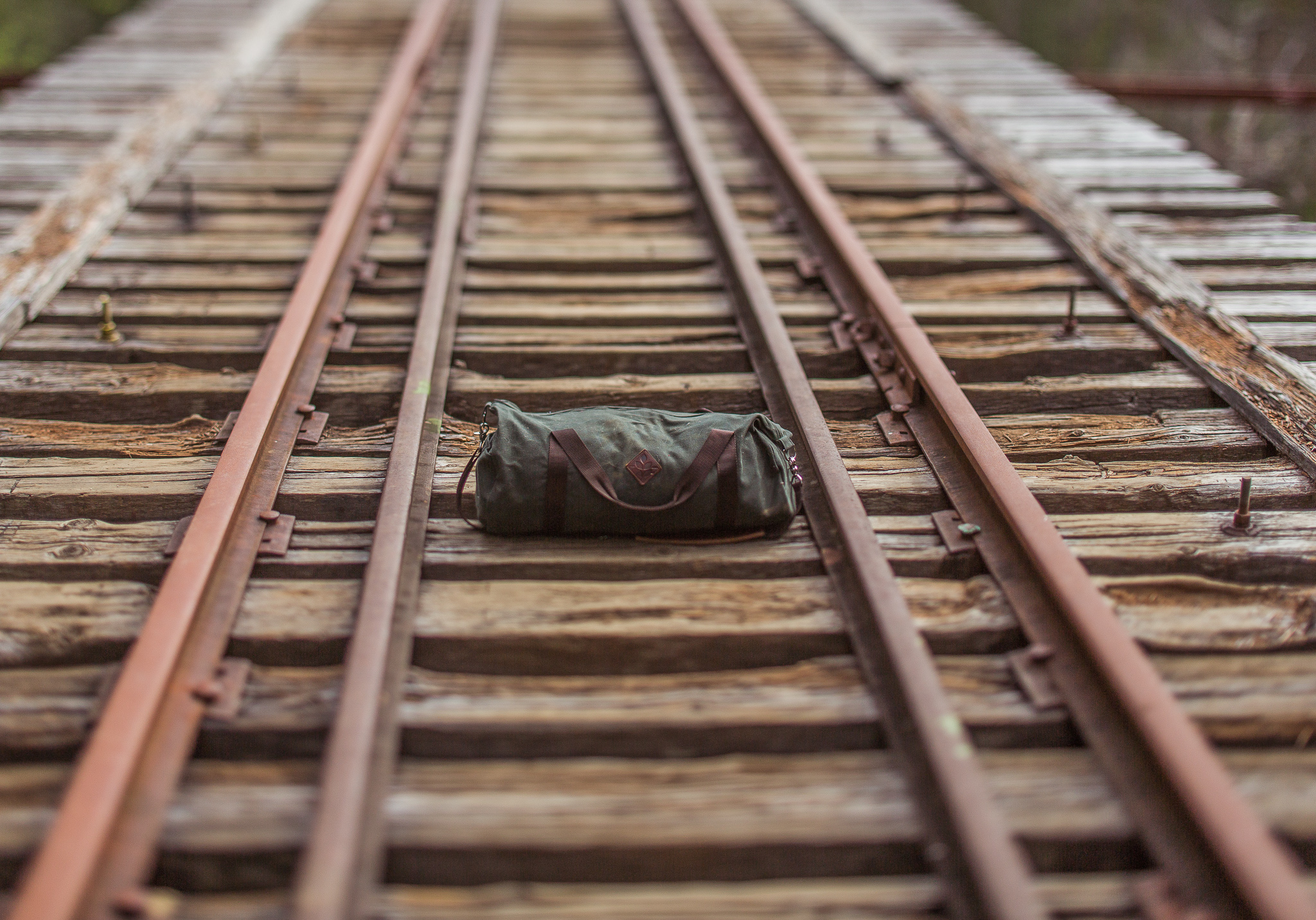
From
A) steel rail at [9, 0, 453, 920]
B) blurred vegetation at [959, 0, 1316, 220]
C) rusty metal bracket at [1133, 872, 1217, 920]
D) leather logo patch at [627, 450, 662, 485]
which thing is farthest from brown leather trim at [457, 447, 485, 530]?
blurred vegetation at [959, 0, 1316, 220]

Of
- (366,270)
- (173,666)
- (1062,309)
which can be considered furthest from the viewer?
(366,270)

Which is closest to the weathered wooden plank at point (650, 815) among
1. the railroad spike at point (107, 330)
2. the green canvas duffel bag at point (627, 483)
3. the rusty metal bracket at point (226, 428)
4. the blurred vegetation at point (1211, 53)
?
the green canvas duffel bag at point (627, 483)

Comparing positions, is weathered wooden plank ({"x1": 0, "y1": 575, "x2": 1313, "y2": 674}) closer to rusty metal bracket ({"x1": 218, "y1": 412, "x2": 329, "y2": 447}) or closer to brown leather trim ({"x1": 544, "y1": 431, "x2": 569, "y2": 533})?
brown leather trim ({"x1": 544, "y1": 431, "x2": 569, "y2": 533})

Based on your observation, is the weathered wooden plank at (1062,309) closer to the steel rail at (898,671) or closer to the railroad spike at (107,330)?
the steel rail at (898,671)

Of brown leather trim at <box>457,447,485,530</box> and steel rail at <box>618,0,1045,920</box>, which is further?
brown leather trim at <box>457,447,485,530</box>

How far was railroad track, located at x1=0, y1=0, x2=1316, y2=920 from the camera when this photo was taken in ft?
6.33

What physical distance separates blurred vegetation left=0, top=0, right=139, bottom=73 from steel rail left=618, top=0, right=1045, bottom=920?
A: 1602 centimetres

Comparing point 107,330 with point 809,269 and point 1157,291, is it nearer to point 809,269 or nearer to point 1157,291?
point 809,269

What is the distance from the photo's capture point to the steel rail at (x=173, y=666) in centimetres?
176

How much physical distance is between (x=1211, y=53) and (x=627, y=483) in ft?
60.1

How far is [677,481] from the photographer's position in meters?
2.75

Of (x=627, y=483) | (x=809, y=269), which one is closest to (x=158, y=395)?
(x=627, y=483)

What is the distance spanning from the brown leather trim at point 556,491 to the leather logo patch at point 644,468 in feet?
0.55

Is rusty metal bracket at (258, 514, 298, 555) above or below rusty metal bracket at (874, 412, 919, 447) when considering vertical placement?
below
